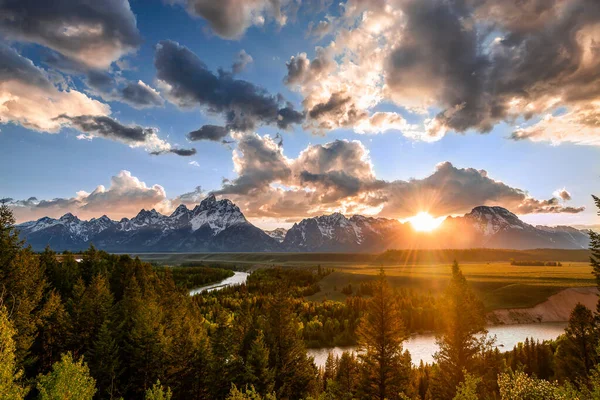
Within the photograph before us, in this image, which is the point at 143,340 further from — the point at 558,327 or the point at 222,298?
the point at 558,327

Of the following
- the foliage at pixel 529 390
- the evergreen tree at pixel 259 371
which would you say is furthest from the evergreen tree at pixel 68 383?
the foliage at pixel 529 390

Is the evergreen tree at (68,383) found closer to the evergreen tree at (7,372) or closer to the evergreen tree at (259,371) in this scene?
the evergreen tree at (7,372)

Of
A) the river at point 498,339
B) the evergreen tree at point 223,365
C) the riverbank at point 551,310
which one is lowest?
the river at point 498,339

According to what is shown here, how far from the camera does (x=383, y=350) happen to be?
121 ft

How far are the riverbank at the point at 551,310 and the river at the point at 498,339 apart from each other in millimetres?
3169

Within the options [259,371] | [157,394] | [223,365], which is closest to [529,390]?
[259,371]

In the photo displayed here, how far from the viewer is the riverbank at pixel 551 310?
104 m

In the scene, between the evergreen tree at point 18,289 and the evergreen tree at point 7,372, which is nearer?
the evergreen tree at point 7,372

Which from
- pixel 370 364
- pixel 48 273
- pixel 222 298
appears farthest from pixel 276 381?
pixel 222 298

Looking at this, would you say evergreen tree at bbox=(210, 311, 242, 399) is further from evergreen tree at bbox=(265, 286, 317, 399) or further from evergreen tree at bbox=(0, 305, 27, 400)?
evergreen tree at bbox=(0, 305, 27, 400)

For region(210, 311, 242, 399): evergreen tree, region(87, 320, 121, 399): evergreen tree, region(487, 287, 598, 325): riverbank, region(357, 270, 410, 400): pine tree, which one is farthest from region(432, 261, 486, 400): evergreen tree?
region(487, 287, 598, 325): riverbank

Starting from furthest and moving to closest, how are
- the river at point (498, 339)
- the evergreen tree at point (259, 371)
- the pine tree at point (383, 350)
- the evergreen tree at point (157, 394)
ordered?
the river at point (498, 339)
the evergreen tree at point (259, 371)
the pine tree at point (383, 350)
the evergreen tree at point (157, 394)

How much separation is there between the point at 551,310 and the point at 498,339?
4053 cm

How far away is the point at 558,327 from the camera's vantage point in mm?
97000
